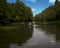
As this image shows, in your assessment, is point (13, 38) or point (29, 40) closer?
point (29, 40)

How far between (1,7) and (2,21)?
515cm

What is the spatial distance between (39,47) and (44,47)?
→ 0.43 metres

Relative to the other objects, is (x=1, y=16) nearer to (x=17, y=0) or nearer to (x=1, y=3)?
(x=1, y=3)

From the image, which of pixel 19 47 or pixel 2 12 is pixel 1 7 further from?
pixel 19 47

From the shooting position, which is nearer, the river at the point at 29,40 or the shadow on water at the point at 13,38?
A: the river at the point at 29,40

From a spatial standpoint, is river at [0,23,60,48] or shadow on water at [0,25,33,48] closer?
river at [0,23,60,48]

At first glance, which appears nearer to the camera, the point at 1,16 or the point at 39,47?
the point at 39,47

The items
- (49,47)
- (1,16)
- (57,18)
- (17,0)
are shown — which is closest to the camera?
(49,47)

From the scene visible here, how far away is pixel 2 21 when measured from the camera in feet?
202

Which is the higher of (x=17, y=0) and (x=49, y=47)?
(x=17, y=0)

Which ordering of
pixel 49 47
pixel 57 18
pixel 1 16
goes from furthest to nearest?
pixel 57 18 → pixel 1 16 → pixel 49 47

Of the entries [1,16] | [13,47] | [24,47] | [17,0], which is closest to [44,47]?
[24,47]

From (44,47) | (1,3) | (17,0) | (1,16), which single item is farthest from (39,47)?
(17,0)

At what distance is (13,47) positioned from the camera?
49.2 ft
